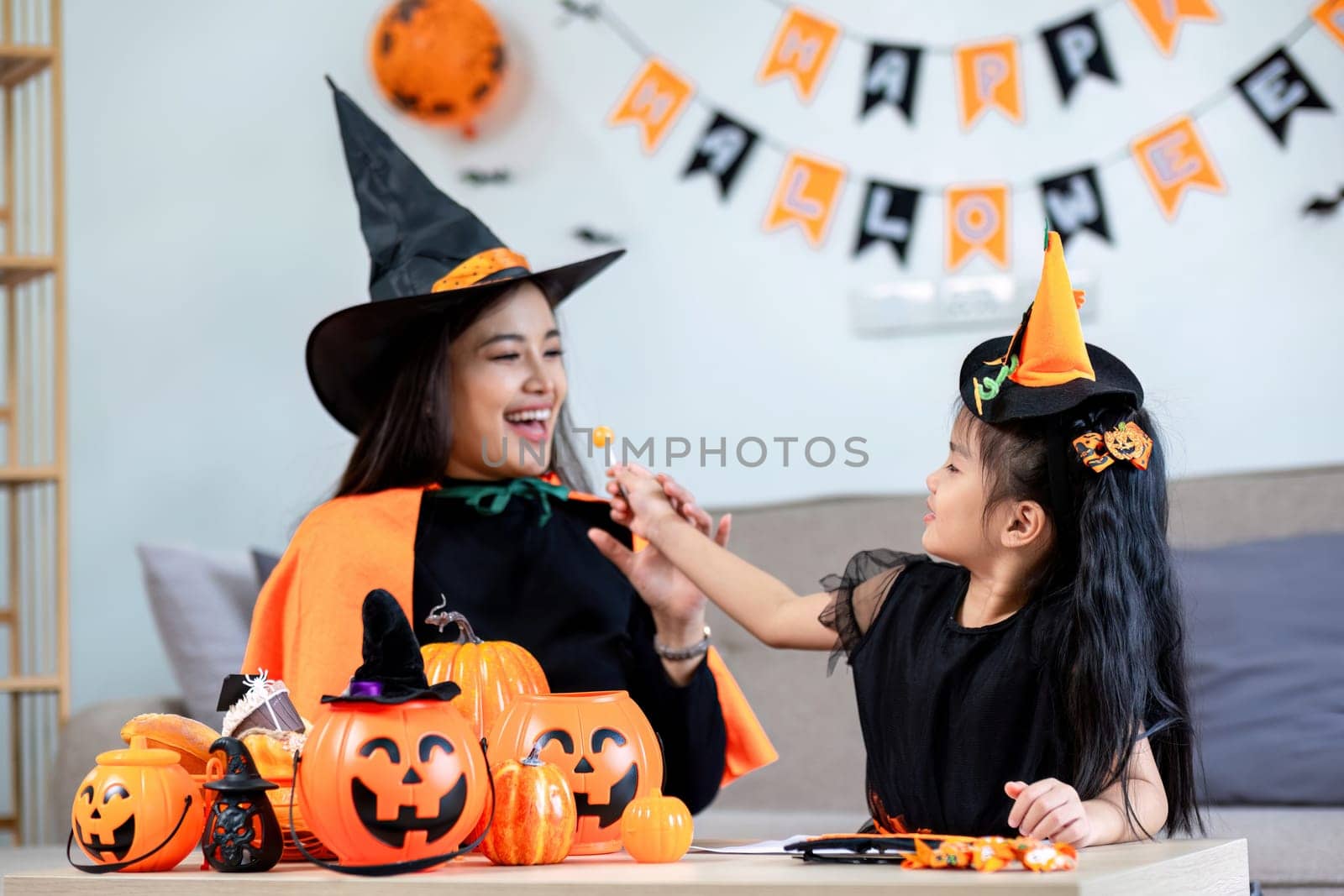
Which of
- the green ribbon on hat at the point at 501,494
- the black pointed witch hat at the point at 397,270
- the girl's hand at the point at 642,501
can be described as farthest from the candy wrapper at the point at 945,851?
the black pointed witch hat at the point at 397,270

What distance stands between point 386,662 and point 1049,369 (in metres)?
0.66

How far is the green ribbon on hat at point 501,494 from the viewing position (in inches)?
70.6

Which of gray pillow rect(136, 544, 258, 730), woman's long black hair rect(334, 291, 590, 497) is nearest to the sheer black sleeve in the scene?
woman's long black hair rect(334, 291, 590, 497)

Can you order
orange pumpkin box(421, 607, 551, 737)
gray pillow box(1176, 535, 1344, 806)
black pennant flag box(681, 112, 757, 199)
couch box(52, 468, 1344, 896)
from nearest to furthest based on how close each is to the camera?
orange pumpkin box(421, 607, 551, 737)
gray pillow box(1176, 535, 1344, 806)
couch box(52, 468, 1344, 896)
black pennant flag box(681, 112, 757, 199)

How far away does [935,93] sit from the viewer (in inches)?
114

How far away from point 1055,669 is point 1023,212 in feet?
5.63

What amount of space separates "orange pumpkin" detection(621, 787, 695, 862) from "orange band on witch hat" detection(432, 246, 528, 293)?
0.86 m

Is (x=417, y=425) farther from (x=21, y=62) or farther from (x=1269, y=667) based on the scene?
(x=21, y=62)

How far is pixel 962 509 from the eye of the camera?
1400 mm

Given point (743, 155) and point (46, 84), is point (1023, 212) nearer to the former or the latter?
point (743, 155)

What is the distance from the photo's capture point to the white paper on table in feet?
3.72

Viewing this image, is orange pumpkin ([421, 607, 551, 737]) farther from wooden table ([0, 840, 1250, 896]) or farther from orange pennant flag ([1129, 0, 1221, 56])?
orange pennant flag ([1129, 0, 1221, 56])

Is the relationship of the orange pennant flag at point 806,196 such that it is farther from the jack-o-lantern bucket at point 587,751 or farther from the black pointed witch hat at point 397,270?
the jack-o-lantern bucket at point 587,751

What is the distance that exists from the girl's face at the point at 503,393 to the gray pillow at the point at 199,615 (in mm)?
814
